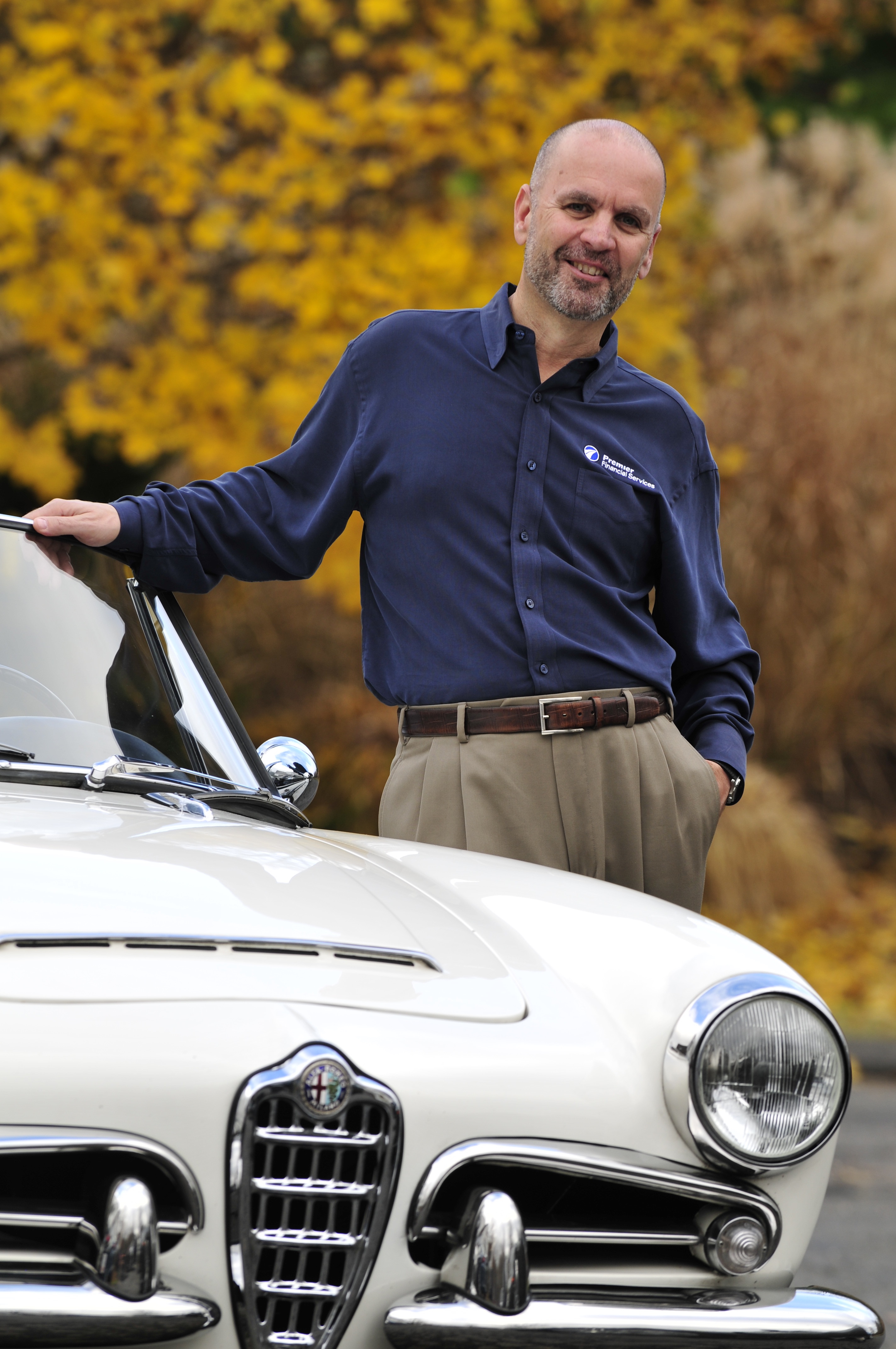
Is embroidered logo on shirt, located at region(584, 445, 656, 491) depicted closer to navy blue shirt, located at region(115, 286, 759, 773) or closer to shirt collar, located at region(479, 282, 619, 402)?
navy blue shirt, located at region(115, 286, 759, 773)

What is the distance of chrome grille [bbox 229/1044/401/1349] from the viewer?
5.68 ft

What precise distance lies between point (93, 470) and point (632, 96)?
3.53m

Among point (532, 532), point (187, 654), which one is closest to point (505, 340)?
point (532, 532)

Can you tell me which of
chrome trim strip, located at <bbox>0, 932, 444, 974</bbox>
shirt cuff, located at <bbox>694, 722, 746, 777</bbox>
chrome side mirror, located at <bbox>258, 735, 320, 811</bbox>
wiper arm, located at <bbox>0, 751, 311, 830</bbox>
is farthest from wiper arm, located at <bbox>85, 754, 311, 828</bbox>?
shirt cuff, located at <bbox>694, 722, 746, 777</bbox>

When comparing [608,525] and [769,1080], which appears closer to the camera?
[769,1080]

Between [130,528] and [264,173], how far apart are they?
3.78 metres

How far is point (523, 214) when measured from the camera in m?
3.16

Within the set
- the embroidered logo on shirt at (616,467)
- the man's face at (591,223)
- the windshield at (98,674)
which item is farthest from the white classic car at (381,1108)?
the man's face at (591,223)

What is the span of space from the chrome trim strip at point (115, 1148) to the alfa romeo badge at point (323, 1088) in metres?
0.15

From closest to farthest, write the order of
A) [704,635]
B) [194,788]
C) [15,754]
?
[15,754], [194,788], [704,635]

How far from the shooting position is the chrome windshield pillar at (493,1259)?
5.87 ft

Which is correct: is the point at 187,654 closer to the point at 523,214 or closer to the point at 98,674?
the point at 98,674

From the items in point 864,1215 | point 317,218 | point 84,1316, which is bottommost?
point 864,1215

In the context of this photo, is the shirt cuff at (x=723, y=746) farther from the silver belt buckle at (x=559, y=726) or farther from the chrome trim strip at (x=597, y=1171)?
the chrome trim strip at (x=597, y=1171)
